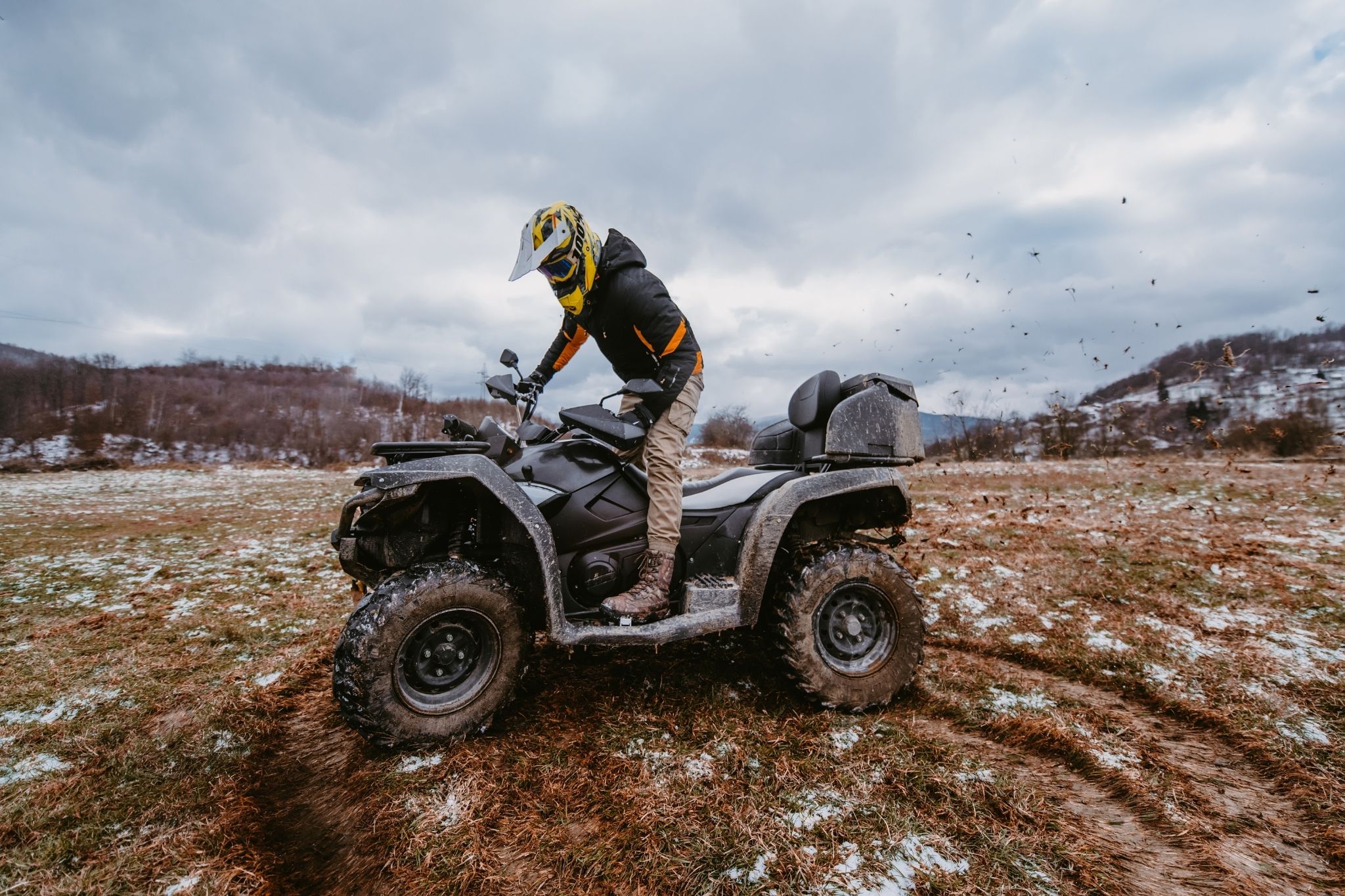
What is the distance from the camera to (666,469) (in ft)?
10.0

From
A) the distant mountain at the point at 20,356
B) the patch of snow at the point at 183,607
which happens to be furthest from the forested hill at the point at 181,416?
the patch of snow at the point at 183,607

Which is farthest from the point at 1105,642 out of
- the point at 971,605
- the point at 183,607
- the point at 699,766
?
the point at 183,607

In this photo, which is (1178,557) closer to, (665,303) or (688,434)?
(688,434)

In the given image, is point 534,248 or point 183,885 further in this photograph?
point 534,248

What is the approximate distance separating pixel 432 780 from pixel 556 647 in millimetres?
1522

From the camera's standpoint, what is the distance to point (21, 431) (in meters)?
38.4

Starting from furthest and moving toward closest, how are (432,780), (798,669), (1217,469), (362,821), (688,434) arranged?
(1217,469), (688,434), (798,669), (432,780), (362,821)

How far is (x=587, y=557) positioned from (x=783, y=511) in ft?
3.54

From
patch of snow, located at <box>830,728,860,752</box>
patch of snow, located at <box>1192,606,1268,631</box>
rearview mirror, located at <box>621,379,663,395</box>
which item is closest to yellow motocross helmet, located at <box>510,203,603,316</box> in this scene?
rearview mirror, located at <box>621,379,663,395</box>

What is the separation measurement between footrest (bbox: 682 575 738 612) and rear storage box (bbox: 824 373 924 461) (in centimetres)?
94

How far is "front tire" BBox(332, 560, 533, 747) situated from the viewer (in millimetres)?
2369

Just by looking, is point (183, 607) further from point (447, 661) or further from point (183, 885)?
point (183, 885)

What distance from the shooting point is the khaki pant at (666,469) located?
3027 millimetres

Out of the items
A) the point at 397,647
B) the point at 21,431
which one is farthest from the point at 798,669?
the point at 21,431
